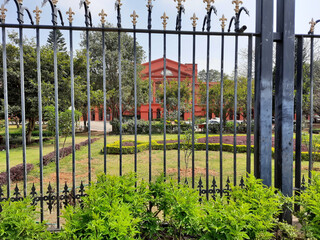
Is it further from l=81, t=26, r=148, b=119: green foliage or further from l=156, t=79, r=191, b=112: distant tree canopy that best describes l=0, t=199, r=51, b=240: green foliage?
l=156, t=79, r=191, b=112: distant tree canopy

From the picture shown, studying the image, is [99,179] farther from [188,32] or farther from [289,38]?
[289,38]

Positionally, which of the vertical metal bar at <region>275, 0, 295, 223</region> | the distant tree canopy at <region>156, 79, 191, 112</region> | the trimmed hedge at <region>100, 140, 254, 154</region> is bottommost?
the trimmed hedge at <region>100, 140, 254, 154</region>

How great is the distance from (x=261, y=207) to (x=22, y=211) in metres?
2.07

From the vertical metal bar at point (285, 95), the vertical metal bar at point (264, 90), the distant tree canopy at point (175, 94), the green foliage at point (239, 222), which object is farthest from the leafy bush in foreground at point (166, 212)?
the distant tree canopy at point (175, 94)

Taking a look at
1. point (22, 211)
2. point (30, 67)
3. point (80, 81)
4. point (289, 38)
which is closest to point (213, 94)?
point (80, 81)

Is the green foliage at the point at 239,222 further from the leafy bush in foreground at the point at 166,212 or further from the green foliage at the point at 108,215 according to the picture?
the green foliage at the point at 108,215

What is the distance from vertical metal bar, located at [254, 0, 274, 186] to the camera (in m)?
2.60

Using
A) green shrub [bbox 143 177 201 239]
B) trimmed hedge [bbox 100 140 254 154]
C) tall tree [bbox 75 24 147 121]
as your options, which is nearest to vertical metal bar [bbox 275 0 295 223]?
green shrub [bbox 143 177 201 239]

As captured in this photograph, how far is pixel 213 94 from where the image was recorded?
835 inches

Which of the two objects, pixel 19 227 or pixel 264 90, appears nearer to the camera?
pixel 19 227

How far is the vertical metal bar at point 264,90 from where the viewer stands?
2.60 meters

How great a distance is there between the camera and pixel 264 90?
104 inches

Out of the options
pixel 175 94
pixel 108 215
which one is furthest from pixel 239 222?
pixel 175 94

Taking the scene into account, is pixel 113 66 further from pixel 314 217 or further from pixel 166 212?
pixel 314 217
